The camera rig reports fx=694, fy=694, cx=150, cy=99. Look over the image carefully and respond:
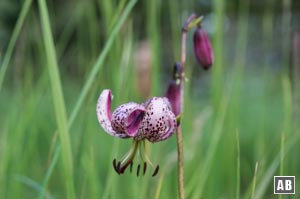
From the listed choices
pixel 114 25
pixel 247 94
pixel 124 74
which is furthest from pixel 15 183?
pixel 247 94

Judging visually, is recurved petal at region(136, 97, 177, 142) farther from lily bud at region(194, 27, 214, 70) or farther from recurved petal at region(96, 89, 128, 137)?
lily bud at region(194, 27, 214, 70)

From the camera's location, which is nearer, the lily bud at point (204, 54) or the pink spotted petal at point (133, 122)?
the pink spotted petal at point (133, 122)

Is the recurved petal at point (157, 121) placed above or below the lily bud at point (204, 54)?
below

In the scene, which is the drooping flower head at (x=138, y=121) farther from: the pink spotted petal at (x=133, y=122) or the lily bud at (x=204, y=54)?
the lily bud at (x=204, y=54)

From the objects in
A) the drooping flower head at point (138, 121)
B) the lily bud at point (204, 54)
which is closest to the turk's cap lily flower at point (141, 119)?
the drooping flower head at point (138, 121)

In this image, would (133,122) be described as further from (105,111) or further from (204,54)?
(204,54)

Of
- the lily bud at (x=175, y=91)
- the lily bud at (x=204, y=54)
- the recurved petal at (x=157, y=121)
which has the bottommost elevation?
the recurved petal at (x=157, y=121)

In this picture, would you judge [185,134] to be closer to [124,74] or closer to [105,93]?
[124,74]

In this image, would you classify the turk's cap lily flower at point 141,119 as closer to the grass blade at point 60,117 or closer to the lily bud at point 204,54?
the grass blade at point 60,117

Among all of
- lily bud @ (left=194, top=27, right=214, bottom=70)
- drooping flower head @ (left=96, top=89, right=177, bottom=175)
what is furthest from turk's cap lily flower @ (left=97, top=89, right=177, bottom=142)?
lily bud @ (left=194, top=27, right=214, bottom=70)
